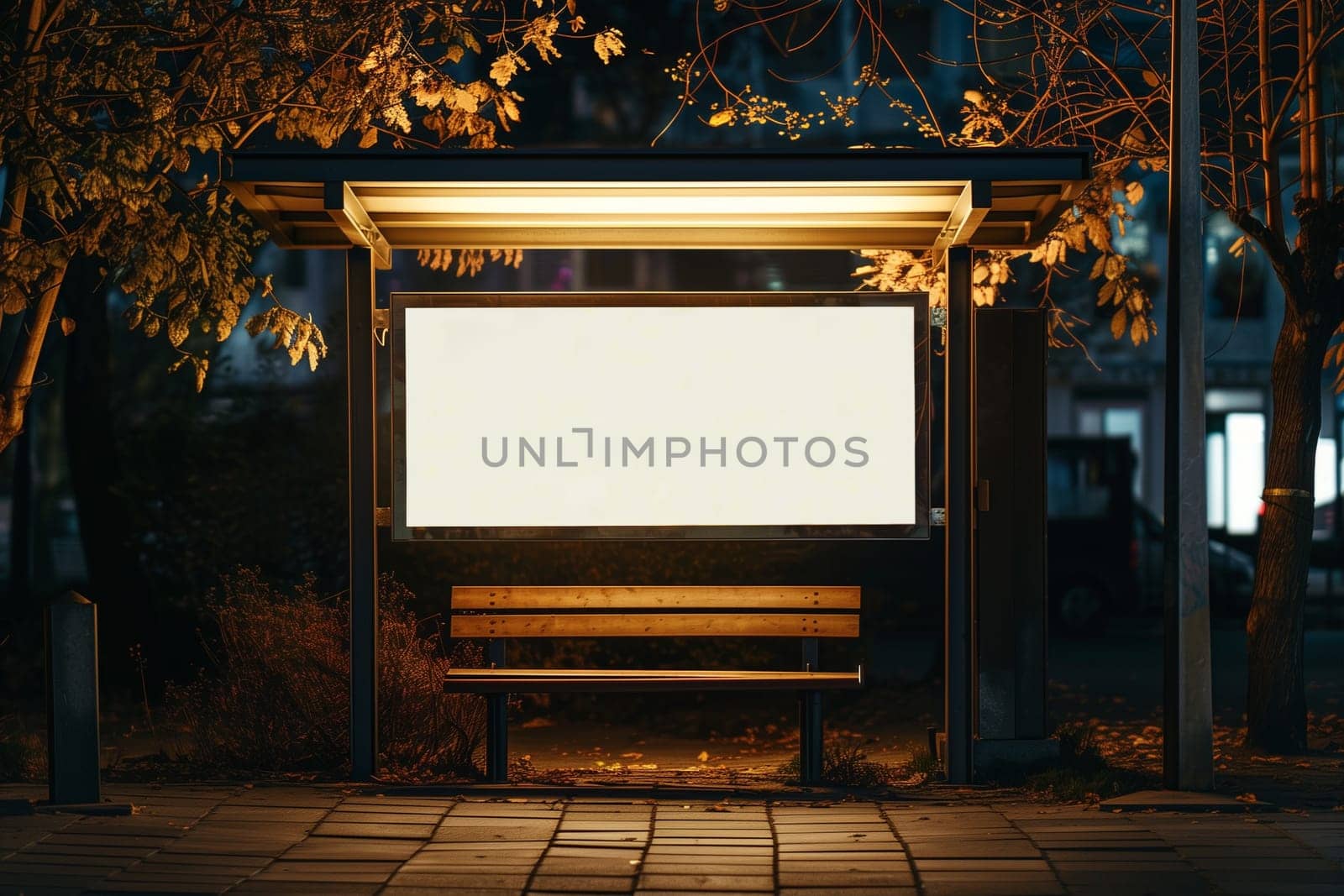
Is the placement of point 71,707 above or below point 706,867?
above

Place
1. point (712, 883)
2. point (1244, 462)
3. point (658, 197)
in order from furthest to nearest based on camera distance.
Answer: point (1244, 462) → point (658, 197) → point (712, 883)

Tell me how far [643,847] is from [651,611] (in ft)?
7.49

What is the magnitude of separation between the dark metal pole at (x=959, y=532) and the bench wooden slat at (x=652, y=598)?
676 mm

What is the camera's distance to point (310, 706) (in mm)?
8242

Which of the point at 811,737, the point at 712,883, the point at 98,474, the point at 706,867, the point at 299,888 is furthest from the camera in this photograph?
the point at 98,474

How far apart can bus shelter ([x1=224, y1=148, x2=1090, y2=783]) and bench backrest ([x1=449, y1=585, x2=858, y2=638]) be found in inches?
27.0

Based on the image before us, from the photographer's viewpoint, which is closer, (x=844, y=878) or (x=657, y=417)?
(x=844, y=878)

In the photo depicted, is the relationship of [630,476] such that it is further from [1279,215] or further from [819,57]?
[819,57]

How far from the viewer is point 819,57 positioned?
3138 cm

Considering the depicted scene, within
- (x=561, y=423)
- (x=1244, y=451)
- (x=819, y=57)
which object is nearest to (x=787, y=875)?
(x=561, y=423)

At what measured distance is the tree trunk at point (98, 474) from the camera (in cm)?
1380

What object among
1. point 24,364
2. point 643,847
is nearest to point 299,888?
point 643,847

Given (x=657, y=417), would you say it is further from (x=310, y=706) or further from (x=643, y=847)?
(x=643, y=847)

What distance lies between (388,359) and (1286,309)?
17.4ft
